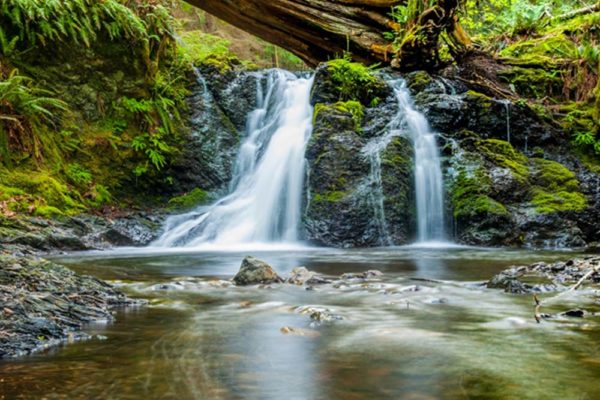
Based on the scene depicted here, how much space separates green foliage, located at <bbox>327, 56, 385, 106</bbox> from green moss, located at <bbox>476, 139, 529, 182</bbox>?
2.09 metres

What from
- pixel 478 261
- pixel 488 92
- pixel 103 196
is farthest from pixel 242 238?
pixel 488 92

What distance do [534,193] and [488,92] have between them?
2.87m

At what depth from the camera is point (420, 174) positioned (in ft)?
28.6

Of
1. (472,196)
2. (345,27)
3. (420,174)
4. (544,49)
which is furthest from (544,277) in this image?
(544,49)

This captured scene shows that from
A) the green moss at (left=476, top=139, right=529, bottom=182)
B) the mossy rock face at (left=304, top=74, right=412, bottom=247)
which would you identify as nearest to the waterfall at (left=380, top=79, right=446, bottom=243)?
the mossy rock face at (left=304, top=74, right=412, bottom=247)

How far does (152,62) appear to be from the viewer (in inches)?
402

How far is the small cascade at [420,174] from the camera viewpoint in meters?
8.29

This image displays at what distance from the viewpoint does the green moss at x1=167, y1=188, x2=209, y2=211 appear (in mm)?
9469

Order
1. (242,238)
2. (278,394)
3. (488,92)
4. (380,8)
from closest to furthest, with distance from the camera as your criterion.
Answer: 1. (278,394)
2. (242,238)
3. (488,92)
4. (380,8)

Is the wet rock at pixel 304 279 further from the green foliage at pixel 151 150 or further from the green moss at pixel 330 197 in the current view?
the green foliage at pixel 151 150

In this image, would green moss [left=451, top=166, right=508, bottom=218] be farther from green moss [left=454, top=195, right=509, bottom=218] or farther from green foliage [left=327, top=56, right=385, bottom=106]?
green foliage [left=327, top=56, right=385, bottom=106]

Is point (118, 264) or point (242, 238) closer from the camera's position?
point (118, 264)

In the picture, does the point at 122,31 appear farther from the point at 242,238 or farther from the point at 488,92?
the point at 488,92

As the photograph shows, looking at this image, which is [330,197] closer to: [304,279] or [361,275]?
[361,275]
